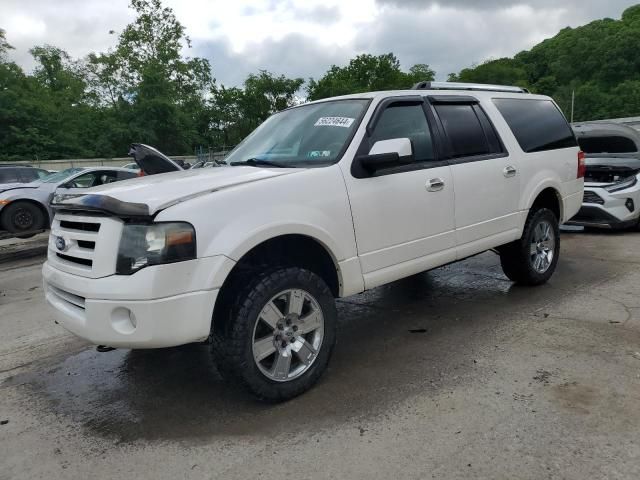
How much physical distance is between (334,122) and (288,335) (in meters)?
1.64

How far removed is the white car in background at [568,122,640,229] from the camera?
7.92m

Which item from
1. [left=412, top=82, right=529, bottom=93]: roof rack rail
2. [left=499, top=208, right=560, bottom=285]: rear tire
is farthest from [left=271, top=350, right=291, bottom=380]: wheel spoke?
[left=499, top=208, right=560, bottom=285]: rear tire

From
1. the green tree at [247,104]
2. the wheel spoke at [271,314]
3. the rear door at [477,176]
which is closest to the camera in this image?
the wheel spoke at [271,314]

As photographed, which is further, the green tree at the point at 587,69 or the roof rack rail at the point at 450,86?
the green tree at the point at 587,69

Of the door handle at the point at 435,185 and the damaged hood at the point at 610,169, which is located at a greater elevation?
the door handle at the point at 435,185

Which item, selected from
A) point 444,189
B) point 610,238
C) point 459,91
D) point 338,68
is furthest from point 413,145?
point 338,68

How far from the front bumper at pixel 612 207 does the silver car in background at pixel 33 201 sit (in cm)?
971

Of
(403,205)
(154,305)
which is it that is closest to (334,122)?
(403,205)

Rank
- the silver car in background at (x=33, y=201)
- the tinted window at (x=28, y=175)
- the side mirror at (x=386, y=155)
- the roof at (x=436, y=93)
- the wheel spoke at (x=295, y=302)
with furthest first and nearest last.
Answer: the tinted window at (x=28, y=175) < the silver car in background at (x=33, y=201) < the roof at (x=436, y=93) < the side mirror at (x=386, y=155) < the wheel spoke at (x=295, y=302)

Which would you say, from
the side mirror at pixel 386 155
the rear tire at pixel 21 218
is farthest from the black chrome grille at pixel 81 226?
the rear tire at pixel 21 218

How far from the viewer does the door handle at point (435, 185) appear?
3914 mm

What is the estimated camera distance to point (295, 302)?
10.3ft

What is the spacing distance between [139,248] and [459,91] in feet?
10.7

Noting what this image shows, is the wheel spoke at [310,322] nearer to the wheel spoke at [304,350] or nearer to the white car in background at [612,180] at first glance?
the wheel spoke at [304,350]
